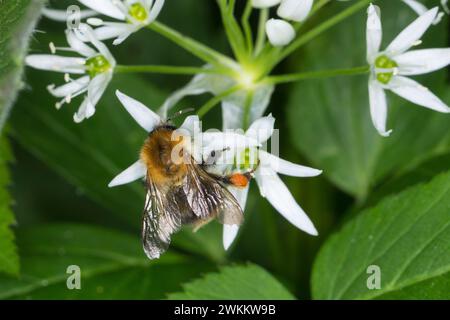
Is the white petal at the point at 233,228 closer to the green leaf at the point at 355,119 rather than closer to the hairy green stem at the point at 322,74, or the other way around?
the hairy green stem at the point at 322,74

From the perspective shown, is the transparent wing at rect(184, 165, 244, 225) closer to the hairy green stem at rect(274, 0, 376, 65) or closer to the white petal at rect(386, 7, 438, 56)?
the hairy green stem at rect(274, 0, 376, 65)

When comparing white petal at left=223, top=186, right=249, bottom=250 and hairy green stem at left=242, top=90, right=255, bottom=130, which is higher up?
hairy green stem at left=242, top=90, right=255, bottom=130

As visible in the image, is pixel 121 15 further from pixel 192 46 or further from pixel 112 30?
pixel 192 46

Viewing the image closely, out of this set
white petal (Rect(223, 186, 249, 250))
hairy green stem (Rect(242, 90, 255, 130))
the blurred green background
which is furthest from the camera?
the blurred green background

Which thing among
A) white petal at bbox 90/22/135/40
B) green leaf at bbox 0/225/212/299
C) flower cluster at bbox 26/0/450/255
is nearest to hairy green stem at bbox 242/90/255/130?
flower cluster at bbox 26/0/450/255

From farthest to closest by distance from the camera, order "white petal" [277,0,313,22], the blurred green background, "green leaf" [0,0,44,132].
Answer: the blurred green background, "white petal" [277,0,313,22], "green leaf" [0,0,44,132]

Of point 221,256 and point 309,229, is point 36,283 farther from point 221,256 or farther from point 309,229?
point 309,229

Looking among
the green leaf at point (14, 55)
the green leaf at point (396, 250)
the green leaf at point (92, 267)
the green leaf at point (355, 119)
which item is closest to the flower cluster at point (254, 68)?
the green leaf at point (396, 250)

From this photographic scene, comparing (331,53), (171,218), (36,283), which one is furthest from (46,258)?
(331,53)
